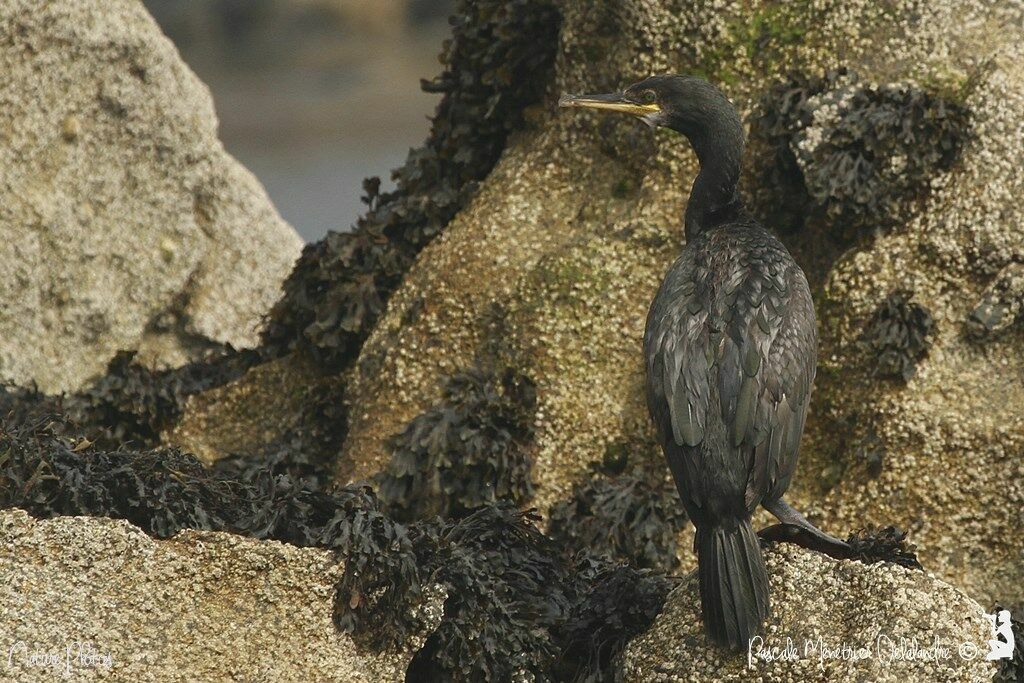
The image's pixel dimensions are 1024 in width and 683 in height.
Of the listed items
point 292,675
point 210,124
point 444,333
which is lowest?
point 292,675

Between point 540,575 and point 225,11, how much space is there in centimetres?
1616

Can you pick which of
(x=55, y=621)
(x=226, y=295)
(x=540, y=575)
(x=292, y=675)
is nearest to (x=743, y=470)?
(x=540, y=575)

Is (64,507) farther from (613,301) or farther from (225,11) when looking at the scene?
(225,11)

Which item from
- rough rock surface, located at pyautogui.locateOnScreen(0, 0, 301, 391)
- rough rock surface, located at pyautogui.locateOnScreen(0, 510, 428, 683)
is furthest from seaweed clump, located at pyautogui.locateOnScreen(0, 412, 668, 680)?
rough rock surface, located at pyautogui.locateOnScreen(0, 0, 301, 391)

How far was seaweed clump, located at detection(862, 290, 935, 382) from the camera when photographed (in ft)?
21.5

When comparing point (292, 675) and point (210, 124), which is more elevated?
point (210, 124)

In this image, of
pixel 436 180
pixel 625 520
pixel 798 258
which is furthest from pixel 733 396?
pixel 436 180

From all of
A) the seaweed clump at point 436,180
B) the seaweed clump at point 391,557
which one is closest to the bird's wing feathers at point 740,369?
the seaweed clump at point 391,557

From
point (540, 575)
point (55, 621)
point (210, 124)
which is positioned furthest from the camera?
point (210, 124)

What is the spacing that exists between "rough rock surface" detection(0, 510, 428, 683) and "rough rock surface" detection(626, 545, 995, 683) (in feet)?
3.08

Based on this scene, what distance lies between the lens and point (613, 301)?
7.03 meters

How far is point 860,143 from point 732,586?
2474 millimetres

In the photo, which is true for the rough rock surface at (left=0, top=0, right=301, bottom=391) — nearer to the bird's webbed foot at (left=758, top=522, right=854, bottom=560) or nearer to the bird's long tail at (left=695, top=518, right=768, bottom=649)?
the bird's webbed foot at (left=758, top=522, right=854, bottom=560)

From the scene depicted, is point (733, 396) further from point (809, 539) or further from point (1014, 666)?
point (1014, 666)
